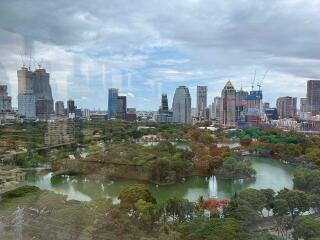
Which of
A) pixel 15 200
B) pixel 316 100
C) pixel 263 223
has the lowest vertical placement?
pixel 263 223

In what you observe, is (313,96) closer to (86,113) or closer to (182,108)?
(182,108)

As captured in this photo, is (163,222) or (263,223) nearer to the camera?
(163,222)

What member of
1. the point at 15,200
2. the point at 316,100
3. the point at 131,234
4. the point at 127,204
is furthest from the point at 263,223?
the point at 316,100

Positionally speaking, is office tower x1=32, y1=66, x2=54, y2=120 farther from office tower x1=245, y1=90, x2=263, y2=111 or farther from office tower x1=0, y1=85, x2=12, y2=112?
office tower x1=245, y1=90, x2=263, y2=111

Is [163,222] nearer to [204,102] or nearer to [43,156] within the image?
[43,156]

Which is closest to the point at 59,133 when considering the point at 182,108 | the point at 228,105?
the point at 182,108

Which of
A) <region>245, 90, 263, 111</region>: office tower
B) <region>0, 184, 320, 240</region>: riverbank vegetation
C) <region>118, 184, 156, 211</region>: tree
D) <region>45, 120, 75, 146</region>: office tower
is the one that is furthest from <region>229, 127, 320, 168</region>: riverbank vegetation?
<region>245, 90, 263, 111</region>: office tower
